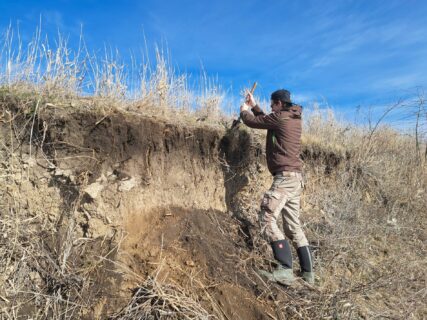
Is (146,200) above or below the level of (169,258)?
above

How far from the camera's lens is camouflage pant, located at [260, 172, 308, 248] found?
13.6ft

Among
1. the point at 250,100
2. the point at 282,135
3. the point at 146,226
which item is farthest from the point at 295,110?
the point at 146,226

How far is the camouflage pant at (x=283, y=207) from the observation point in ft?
13.6

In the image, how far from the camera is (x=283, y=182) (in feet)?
14.0

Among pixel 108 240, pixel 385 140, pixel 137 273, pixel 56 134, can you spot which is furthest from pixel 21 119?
pixel 385 140

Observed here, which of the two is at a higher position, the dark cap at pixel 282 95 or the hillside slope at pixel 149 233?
the dark cap at pixel 282 95

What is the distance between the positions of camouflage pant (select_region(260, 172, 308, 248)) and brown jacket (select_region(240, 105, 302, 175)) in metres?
0.13

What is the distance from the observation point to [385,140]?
33.2 ft

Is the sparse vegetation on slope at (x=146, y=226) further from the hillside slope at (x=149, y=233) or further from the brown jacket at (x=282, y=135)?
the brown jacket at (x=282, y=135)

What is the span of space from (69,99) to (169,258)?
86.0 inches

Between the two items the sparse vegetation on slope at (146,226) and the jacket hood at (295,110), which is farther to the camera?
the jacket hood at (295,110)

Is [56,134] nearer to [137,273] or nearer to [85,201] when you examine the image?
[85,201]

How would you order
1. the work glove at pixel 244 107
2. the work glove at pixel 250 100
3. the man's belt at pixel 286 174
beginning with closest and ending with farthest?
the man's belt at pixel 286 174, the work glove at pixel 244 107, the work glove at pixel 250 100

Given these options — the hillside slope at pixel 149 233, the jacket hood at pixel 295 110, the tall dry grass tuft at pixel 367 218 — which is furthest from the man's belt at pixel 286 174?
the tall dry grass tuft at pixel 367 218
